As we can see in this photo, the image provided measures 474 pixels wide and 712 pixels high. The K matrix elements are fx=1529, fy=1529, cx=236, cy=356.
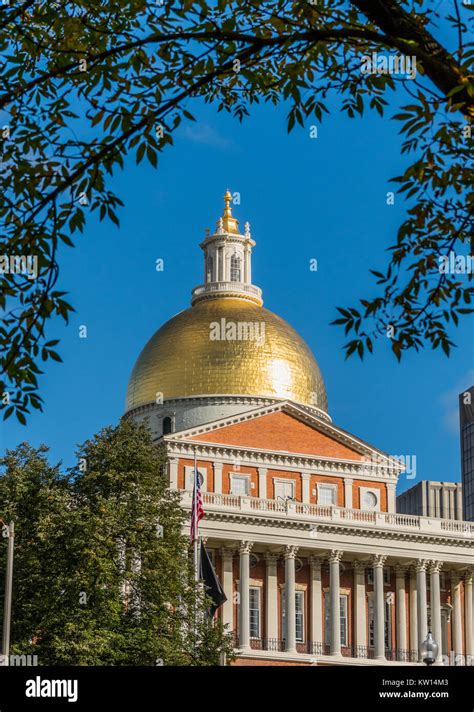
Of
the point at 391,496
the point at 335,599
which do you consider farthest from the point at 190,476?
the point at 391,496

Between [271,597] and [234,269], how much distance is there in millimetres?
25801

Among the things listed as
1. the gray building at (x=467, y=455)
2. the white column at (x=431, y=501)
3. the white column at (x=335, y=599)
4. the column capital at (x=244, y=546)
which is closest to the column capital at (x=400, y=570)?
the white column at (x=335, y=599)

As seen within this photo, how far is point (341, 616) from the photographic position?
84250 millimetres

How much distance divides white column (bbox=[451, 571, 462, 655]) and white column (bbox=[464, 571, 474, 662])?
0.39 meters

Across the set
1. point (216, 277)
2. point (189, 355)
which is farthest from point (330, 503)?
point (216, 277)

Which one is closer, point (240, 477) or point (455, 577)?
point (240, 477)

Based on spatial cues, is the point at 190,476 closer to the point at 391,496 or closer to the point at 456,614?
the point at 391,496

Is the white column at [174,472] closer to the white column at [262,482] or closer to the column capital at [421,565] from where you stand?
the white column at [262,482]

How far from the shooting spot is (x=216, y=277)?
99.9 m

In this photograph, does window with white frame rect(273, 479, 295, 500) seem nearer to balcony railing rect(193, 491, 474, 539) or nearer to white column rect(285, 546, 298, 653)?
balcony railing rect(193, 491, 474, 539)

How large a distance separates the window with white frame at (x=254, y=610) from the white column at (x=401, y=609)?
8.07 m

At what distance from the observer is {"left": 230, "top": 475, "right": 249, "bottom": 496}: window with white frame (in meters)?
86.8
